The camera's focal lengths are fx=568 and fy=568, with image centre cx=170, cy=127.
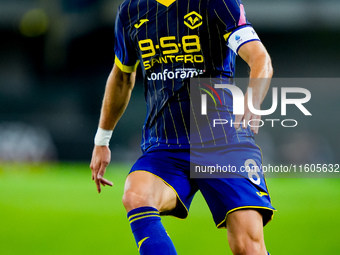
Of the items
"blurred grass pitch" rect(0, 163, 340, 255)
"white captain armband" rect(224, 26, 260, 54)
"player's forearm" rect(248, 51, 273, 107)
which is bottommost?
"blurred grass pitch" rect(0, 163, 340, 255)

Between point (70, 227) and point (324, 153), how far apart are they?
1002 cm

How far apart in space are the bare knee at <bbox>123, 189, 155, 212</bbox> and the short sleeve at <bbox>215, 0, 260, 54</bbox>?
2.75 feet

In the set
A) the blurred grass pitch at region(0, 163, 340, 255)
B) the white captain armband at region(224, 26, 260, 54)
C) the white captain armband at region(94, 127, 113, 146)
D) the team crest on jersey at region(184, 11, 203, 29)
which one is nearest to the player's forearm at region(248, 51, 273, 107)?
the white captain armband at region(224, 26, 260, 54)

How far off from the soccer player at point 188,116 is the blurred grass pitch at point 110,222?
2.41m

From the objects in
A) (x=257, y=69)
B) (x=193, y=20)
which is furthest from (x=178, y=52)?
(x=257, y=69)

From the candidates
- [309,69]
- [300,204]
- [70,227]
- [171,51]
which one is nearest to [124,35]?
[171,51]

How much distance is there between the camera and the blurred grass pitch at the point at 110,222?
18.0 feet

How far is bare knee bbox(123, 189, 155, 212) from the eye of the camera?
262 cm

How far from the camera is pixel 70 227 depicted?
661 centimetres

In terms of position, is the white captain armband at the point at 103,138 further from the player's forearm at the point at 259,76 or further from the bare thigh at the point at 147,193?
the player's forearm at the point at 259,76

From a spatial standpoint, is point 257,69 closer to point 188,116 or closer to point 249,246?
point 188,116

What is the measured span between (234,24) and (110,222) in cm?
465

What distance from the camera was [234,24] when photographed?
9.28 ft

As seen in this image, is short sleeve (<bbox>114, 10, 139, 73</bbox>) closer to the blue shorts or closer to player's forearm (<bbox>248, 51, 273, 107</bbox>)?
the blue shorts
